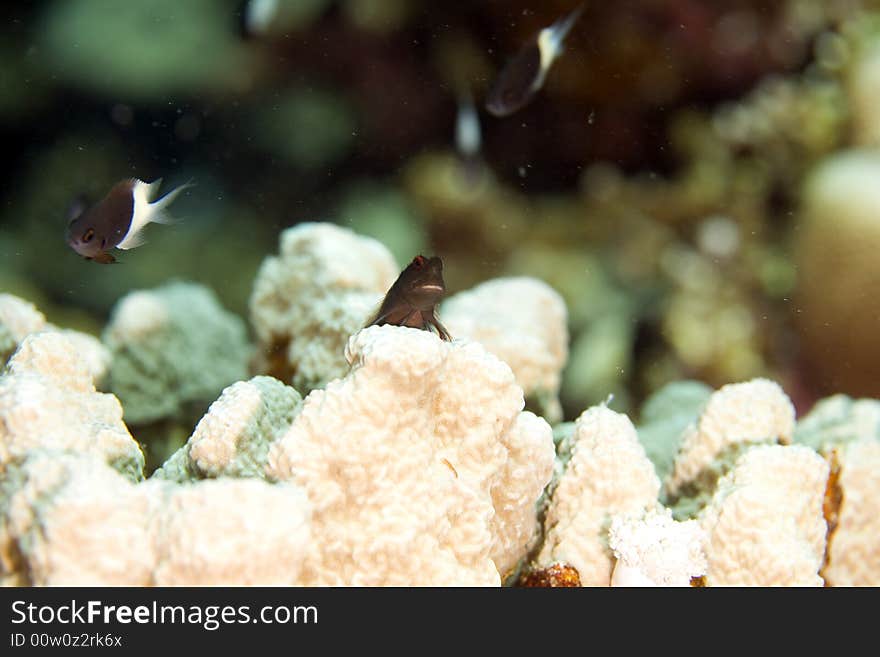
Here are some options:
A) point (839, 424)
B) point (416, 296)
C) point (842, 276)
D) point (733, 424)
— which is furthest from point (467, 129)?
point (416, 296)

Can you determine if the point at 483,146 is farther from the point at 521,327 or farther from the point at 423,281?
the point at 423,281

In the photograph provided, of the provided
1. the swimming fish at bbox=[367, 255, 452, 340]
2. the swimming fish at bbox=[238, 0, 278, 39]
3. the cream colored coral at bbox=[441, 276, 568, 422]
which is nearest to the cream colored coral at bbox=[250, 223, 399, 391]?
the cream colored coral at bbox=[441, 276, 568, 422]

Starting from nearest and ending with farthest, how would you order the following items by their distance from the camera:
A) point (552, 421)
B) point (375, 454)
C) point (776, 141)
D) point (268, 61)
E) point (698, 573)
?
1. point (375, 454)
2. point (698, 573)
3. point (552, 421)
4. point (776, 141)
5. point (268, 61)

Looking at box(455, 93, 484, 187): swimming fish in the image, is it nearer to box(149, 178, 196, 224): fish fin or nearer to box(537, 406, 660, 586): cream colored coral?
box(149, 178, 196, 224): fish fin

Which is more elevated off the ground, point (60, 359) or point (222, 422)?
point (60, 359)

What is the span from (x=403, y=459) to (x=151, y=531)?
1.59 ft

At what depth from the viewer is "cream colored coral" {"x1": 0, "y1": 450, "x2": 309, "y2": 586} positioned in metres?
1.19

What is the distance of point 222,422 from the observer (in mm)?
1581

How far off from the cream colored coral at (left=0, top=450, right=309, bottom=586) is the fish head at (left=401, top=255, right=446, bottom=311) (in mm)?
588
